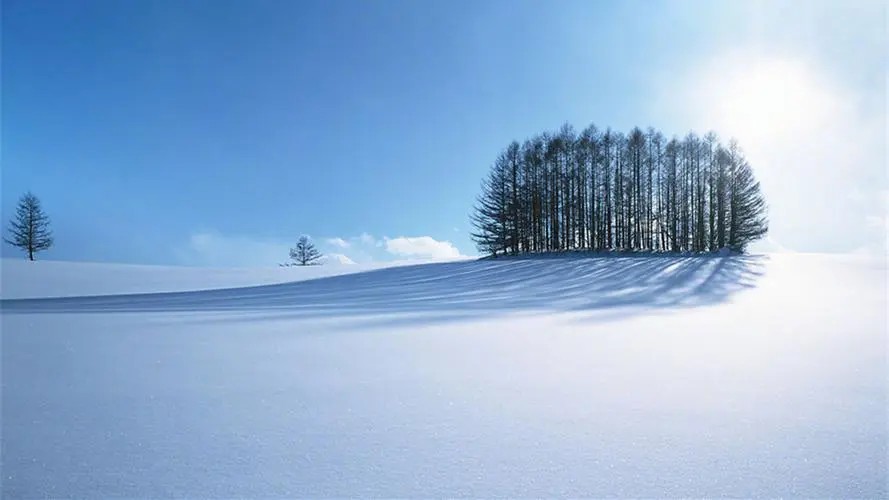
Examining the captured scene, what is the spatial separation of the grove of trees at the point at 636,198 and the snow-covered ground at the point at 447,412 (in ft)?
62.9

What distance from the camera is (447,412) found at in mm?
1390

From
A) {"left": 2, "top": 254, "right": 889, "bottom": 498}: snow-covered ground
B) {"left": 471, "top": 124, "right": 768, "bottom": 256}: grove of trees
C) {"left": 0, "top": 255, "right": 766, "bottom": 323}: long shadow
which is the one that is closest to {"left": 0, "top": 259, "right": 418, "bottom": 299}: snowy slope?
{"left": 0, "top": 255, "right": 766, "bottom": 323}: long shadow

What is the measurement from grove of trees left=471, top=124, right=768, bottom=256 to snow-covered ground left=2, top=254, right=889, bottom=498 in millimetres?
19157

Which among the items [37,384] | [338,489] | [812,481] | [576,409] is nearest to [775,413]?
[812,481]

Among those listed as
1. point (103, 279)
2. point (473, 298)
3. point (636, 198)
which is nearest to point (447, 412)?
point (473, 298)

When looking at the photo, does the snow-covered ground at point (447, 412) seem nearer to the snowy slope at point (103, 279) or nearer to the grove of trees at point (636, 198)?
the snowy slope at point (103, 279)

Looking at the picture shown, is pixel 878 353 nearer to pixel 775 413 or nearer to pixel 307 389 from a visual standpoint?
pixel 775 413

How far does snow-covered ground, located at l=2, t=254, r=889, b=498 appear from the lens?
3.20ft

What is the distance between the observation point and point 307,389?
1.65 m

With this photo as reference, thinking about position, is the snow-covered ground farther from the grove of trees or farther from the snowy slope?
the grove of trees

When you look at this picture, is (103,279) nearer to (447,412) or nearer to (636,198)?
(447,412)

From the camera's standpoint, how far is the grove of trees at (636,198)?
69.4ft

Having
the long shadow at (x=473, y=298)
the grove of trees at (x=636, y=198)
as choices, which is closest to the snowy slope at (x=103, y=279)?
the long shadow at (x=473, y=298)

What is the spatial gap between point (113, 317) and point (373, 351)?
142 inches
